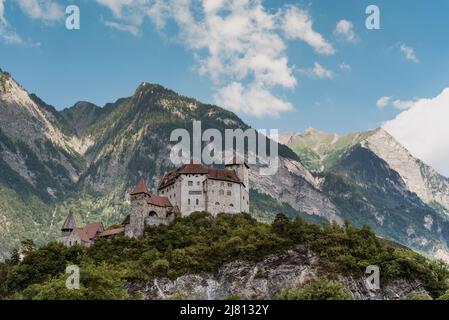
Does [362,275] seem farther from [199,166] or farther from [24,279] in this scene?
[24,279]

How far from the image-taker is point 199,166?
117188 millimetres

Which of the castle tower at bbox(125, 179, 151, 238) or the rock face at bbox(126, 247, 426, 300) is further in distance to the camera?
the castle tower at bbox(125, 179, 151, 238)

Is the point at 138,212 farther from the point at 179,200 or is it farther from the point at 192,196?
the point at 192,196

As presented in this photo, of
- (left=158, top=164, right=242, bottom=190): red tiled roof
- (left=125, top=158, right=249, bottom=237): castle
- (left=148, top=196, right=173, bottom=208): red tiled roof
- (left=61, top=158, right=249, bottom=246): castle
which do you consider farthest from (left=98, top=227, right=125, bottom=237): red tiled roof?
(left=158, top=164, right=242, bottom=190): red tiled roof

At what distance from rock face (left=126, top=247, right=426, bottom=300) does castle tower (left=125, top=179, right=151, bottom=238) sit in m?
13.6

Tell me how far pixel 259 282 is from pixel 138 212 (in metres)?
23.9

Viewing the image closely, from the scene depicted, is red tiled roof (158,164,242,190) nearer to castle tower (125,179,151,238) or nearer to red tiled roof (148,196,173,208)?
red tiled roof (148,196,173,208)

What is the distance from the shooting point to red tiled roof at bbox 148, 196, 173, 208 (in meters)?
110

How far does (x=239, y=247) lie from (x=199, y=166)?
72.9ft

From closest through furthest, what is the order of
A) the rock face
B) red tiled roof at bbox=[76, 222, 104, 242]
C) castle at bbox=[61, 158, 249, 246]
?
the rock face, castle at bbox=[61, 158, 249, 246], red tiled roof at bbox=[76, 222, 104, 242]

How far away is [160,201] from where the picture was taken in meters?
112

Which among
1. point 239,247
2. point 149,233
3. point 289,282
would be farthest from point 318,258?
point 149,233

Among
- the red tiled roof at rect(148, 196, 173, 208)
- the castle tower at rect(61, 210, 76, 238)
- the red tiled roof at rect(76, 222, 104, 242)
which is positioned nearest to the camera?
the red tiled roof at rect(76, 222, 104, 242)
